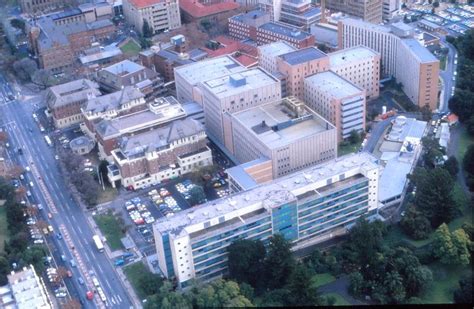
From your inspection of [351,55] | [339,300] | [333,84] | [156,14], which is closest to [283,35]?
[351,55]

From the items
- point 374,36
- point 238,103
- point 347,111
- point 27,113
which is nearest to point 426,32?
point 374,36

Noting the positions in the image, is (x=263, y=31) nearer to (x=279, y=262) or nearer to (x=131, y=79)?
(x=131, y=79)

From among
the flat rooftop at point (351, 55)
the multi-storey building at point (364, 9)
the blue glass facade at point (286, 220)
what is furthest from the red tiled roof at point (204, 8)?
the blue glass facade at point (286, 220)

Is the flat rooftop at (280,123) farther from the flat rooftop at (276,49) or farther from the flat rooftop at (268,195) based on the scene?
the flat rooftop at (276,49)

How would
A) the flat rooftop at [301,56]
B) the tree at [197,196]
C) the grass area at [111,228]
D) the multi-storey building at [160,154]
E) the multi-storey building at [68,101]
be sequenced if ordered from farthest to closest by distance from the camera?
the multi-storey building at [68,101], the flat rooftop at [301,56], the multi-storey building at [160,154], the tree at [197,196], the grass area at [111,228]

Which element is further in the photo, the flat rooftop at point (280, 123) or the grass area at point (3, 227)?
the flat rooftop at point (280, 123)

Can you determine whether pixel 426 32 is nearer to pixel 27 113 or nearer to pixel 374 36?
pixel 374 36

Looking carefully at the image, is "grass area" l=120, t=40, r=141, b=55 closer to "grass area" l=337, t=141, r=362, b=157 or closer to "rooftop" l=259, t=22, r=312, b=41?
"rooftop" l=259, t=22, r=312, b=41
